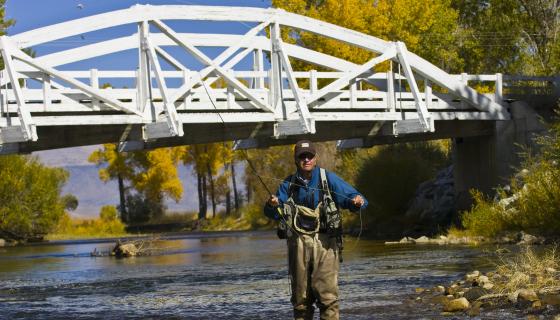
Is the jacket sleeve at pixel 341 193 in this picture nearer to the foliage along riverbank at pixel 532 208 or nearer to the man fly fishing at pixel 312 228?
the man fly fishing at pixel 312 228

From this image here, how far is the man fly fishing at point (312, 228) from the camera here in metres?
10.5

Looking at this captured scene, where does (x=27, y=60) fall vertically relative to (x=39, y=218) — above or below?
above

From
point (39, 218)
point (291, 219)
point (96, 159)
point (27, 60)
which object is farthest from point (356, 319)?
point (96, 159)

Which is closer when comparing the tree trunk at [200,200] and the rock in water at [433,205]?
the rock in water at [433,205]

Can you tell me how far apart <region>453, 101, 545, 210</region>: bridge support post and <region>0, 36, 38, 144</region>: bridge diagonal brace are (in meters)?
15.3

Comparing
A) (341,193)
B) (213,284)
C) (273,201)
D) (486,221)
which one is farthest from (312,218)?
(486,221)

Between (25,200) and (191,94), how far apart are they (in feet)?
80.1

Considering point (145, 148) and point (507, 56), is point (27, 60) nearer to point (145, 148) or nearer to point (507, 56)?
point (145, 148)

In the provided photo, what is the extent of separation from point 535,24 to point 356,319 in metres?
45.0

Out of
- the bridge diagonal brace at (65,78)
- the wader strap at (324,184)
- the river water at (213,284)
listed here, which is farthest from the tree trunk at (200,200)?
the wader strap at (324,184)

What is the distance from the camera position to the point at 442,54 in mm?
51062

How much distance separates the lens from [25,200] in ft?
170

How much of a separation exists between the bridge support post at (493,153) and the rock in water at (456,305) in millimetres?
21583

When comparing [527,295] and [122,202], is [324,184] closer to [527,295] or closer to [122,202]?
[527,295]
